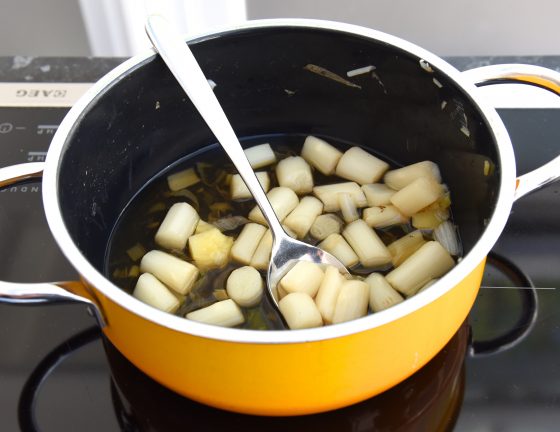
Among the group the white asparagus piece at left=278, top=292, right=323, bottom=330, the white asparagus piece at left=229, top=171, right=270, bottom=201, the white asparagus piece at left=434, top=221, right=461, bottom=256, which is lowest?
the white asparagus piece at left=434, top=221, right=461, bottom=256

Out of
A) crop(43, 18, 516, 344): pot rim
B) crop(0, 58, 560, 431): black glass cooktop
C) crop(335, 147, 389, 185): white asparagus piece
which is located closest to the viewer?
crop(43, 18, 516, 344): pot rim

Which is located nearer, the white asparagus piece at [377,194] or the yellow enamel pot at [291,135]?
the yellow enamel pot at [291,135]

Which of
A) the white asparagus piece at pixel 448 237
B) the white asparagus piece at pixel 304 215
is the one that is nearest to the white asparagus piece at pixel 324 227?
the white asparagus piece at pixel 304 215

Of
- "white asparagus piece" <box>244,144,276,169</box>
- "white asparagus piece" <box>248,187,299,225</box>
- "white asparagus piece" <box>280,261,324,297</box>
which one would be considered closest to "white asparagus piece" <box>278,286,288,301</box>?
"white asparagus piece" <box>280,261,324,297</box>

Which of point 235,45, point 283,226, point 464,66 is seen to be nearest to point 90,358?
point 283,226

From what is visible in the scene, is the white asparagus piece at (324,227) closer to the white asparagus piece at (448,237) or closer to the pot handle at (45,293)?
the white asparagus piece at (448,237)

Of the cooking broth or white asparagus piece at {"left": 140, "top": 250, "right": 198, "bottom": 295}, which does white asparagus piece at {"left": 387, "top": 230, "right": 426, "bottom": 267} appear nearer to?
the cooking broth

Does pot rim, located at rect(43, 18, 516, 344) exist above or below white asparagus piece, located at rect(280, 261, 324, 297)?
above
